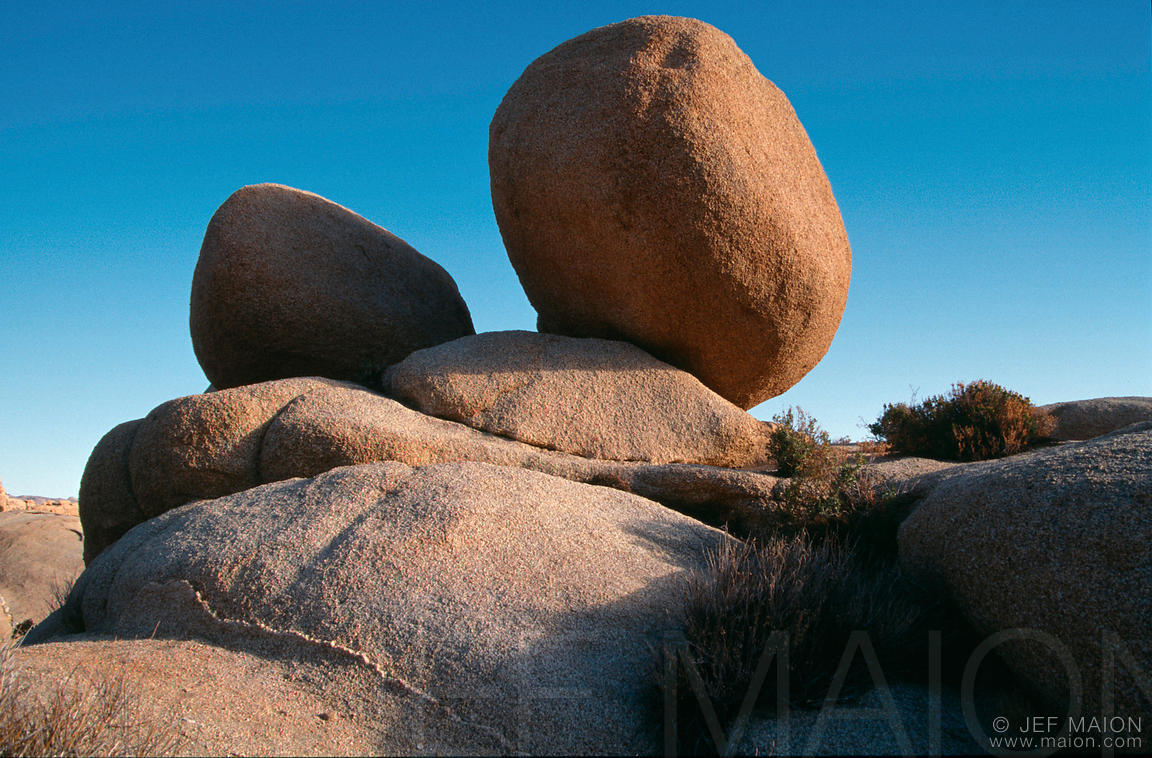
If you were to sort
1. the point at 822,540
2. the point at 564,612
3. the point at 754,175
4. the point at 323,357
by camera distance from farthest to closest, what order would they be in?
the point at 323,357 < the point at 754,175 < the point at 822,540 < the point at 564,612

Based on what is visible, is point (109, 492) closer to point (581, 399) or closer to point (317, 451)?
point (317, 451)

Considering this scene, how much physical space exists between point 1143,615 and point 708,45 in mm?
7857

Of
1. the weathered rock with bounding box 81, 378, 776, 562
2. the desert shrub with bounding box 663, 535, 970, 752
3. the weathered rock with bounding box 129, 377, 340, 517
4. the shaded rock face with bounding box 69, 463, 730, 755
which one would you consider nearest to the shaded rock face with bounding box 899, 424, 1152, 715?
the desert shrub with bounding box 663, 535, 970, 752

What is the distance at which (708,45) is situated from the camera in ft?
31.2

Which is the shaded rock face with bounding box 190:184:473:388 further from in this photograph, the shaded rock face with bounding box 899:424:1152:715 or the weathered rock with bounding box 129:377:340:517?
the shaded rock face with bounding box 899:424:1152:715

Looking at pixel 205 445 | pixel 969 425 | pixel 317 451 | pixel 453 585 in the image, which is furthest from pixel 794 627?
pixel 969 425

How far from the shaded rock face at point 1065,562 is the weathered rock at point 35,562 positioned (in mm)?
15597

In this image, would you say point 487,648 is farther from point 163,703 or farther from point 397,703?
point 163,703

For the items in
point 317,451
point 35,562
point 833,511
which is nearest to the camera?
point 833,511

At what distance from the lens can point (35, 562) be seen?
16.3m

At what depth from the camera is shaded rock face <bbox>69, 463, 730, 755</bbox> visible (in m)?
4.13

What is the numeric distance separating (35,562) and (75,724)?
52.7ft

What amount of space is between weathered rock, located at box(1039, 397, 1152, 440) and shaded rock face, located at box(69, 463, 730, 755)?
879 cm

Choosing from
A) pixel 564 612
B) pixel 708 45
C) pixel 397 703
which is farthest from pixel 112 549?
pixel 708 45
